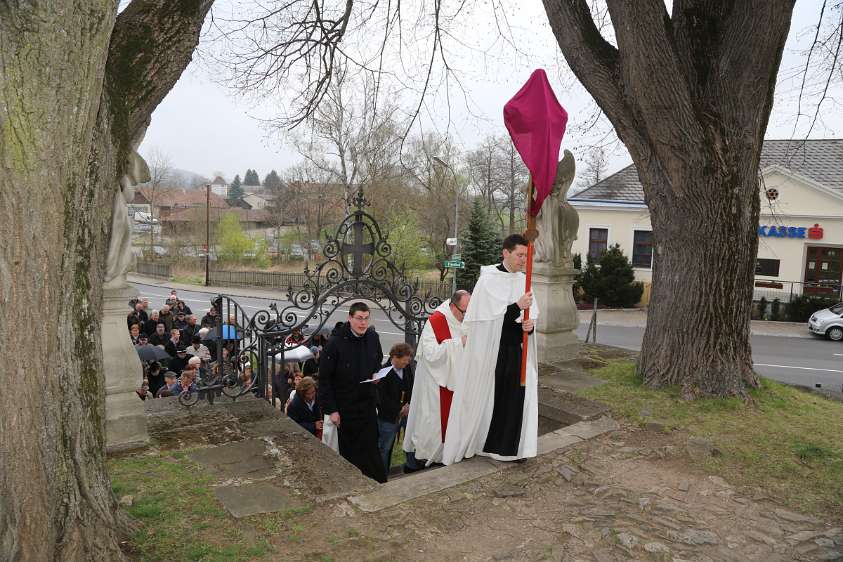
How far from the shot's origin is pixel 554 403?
259 inches

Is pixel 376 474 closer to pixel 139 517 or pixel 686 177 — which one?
pixel 139 517

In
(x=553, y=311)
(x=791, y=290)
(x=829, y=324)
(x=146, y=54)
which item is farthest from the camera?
(x=791, y=290)

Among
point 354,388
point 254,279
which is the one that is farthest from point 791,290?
point 254,279

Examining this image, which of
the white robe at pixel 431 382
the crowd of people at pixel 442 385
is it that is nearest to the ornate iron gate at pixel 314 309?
the crowd of people at pixel 442 385

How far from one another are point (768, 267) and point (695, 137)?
2398 centimetres

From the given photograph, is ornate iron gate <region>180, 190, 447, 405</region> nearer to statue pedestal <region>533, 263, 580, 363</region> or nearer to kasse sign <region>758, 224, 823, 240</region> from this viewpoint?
statue pedestal <region>533, 263, 580, 363</region>

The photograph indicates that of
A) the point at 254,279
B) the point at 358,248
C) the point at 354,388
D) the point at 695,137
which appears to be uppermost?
the point at 695,137

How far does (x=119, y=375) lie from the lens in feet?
15.9

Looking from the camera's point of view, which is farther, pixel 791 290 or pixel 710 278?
pixel 791 290

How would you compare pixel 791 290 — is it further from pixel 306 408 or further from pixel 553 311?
pixel 306 408

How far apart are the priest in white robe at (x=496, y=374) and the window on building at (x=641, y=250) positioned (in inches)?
1036

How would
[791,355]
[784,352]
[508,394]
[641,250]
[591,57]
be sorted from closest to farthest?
[508,394]
[591,57]
[791,355]
[784,352]
[641,250]

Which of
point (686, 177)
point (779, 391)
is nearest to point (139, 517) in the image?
point (686, 177)

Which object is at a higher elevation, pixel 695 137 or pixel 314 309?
pixel 695 137
